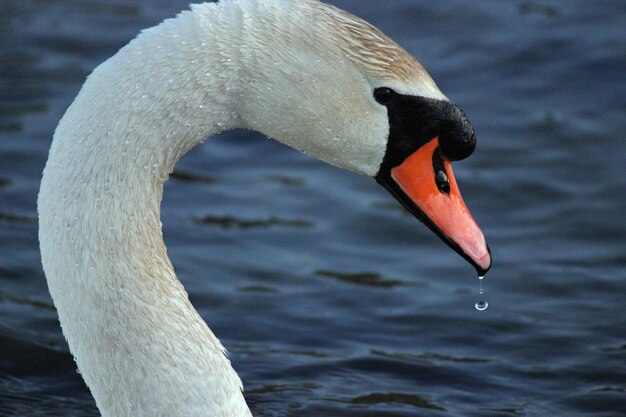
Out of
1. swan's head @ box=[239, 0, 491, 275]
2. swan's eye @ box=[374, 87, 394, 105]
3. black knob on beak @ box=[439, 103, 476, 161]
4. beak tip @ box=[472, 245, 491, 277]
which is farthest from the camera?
beak tip @ box=[472, 245, 491, 277]

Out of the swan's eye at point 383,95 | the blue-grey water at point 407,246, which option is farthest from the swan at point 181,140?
the blue-grey water at point 407,246

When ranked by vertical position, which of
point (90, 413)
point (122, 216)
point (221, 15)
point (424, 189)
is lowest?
point (90, 413)

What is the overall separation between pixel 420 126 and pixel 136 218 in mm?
1071

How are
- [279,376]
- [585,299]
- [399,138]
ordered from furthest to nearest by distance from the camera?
[585,299], [279,376], [399,138]

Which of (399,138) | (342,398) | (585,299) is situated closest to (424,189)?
(399,138)

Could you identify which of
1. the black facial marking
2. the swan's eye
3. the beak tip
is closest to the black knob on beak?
the black facial marking

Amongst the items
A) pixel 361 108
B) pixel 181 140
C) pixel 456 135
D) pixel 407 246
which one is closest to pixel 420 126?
pixel 456 135

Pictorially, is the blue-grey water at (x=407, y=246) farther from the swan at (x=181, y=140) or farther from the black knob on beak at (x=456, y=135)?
the black knob on beak at (x=456, y=135)

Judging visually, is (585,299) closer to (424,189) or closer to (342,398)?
(342,398)

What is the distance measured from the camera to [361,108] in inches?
178

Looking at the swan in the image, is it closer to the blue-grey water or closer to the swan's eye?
the swan's eye

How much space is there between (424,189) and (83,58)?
664 cm

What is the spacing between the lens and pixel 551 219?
8.59 metres

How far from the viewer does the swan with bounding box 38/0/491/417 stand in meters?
4.22
